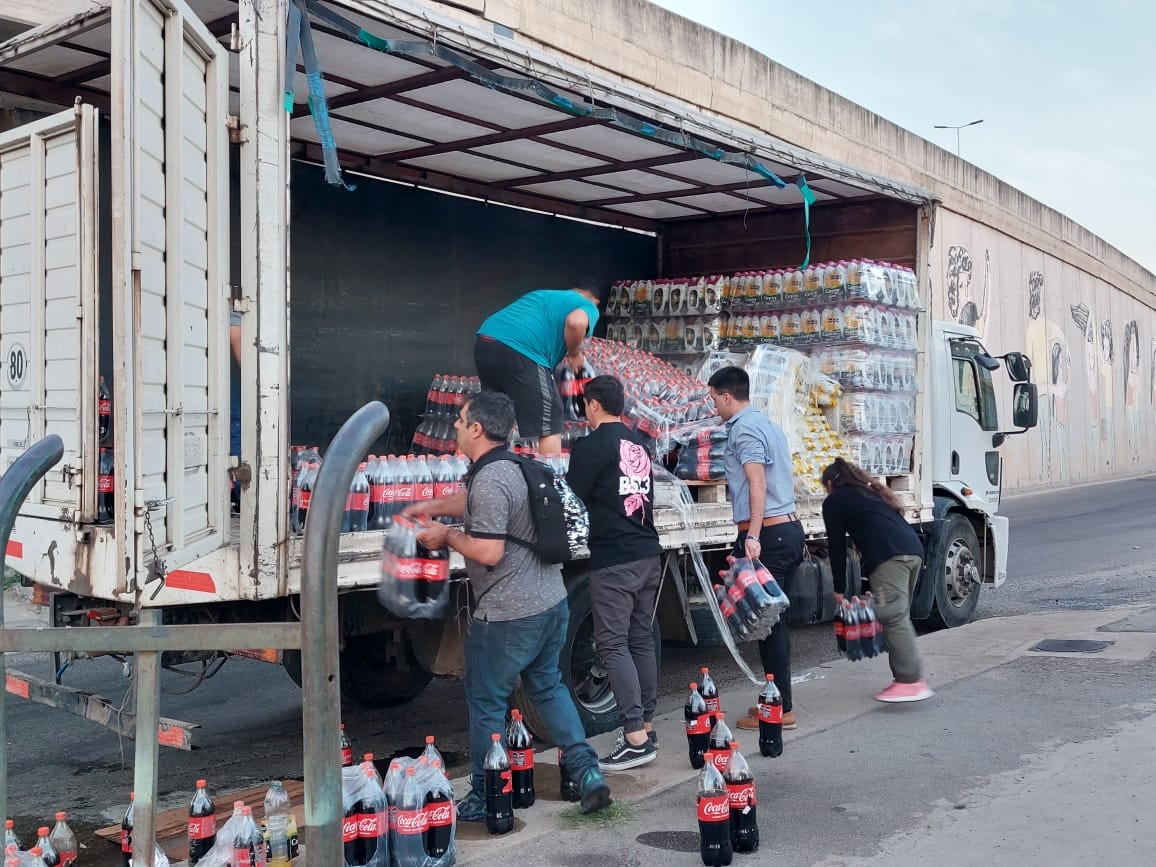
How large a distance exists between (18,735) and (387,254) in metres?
4.12

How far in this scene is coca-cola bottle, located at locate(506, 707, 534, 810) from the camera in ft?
15.1

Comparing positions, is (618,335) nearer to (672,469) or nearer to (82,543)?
(672,469)

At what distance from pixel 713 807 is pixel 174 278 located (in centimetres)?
274

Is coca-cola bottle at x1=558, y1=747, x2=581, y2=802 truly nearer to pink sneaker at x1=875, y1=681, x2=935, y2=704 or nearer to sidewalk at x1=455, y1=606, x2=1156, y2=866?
sidewalk at x1=455, y1=606, x2=1156, y2=866

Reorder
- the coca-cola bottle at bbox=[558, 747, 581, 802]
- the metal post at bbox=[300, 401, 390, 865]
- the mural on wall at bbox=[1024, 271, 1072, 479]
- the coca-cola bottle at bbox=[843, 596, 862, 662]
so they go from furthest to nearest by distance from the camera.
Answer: the mural on wall at bbox=[1024, 271, 1072, 479]
the coca-cola bottle at bbox=[843, 596, 862, 662]
the coca-cola bottle at bbox=[558, 747, 581, 802]
the metal post at bbox=[300, 401, 390, 865]

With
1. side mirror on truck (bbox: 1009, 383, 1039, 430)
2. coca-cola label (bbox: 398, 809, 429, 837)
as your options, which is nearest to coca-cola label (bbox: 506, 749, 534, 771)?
coca-cola label (bbox: 398, 809, 429, 837)

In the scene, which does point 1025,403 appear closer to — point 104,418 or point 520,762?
point 520,762

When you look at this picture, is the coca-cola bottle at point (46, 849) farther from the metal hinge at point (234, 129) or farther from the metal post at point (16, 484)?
the metal hinge at point (234, 129)

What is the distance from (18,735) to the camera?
6.59 metres

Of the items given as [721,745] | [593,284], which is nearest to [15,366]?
[721,745]

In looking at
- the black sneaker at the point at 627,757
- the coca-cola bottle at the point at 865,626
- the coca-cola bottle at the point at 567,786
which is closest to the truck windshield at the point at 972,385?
the coca-cola bottle at the point at 865,626

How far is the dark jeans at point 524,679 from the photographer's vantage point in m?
4.43

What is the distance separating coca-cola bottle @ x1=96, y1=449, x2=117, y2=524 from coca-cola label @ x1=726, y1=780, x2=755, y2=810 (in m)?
2.61

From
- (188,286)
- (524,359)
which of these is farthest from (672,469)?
(188,286)
